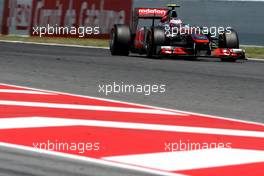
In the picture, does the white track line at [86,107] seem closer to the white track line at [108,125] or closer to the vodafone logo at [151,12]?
the white track line at [108,125]

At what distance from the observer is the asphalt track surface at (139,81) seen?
5.77 m

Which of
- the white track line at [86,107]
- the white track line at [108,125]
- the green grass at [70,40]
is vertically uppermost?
the white track line at [108,125]

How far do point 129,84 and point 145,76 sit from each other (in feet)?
5.16

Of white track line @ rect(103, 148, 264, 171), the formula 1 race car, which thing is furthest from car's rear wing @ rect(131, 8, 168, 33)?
white track line @ rect(103, 148, 264, 171)

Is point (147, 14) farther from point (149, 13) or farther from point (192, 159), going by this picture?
point (192, 159)

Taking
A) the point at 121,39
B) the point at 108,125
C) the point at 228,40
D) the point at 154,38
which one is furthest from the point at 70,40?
the point at 108,125

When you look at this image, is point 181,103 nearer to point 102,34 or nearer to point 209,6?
point 209,6

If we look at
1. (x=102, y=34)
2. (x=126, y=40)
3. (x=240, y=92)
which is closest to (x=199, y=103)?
(x=240, y=92)

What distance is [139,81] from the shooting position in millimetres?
13008

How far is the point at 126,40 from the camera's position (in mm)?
19656

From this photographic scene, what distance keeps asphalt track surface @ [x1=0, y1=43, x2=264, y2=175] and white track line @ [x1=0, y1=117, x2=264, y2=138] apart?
1195mm

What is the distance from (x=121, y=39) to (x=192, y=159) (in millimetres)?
13817

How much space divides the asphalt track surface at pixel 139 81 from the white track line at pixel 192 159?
36cm

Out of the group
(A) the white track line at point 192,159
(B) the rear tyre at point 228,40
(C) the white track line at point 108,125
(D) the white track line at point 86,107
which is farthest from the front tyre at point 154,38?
(A) the white track line at point 192,159
